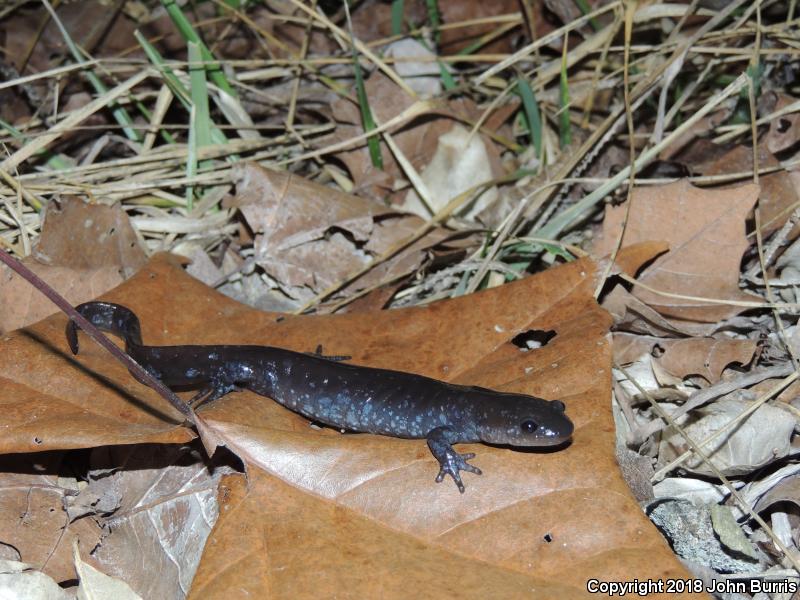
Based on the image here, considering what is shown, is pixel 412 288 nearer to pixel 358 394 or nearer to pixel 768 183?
pixel 358 394

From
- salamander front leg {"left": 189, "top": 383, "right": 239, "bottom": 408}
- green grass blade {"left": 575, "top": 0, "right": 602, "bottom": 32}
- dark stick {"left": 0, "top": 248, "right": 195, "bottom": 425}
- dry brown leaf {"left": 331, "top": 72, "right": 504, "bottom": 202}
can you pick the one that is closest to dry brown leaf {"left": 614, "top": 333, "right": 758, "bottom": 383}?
salamander front leg {"left": 189, "top": 383, "right": 239, "bottom": 408}

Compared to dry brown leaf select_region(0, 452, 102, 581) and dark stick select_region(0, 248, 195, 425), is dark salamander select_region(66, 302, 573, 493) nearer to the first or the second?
dry brown leaf select_region(0, 452, 102, 581)

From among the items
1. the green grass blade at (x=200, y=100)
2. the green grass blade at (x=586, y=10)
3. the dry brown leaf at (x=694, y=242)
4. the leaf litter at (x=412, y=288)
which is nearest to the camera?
the leaf litter at (x=412, y=288)

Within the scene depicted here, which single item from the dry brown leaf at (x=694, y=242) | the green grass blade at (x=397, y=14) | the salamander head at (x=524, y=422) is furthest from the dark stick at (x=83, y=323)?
the green grass blade at (x=397, y=14)

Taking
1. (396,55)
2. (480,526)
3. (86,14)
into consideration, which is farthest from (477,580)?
(86,14)

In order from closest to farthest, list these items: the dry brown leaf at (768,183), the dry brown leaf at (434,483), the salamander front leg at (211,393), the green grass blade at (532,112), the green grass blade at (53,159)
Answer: the dry brown leaf at (434,483) < the salamander front leg at (211,393) < the dry brown leaf at (768,183) < the green grass blade at (53,159) < the green grass blade at (532,112)

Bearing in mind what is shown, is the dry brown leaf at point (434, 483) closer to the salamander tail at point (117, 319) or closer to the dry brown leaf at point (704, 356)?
the salamander tail at point (117, 319)
